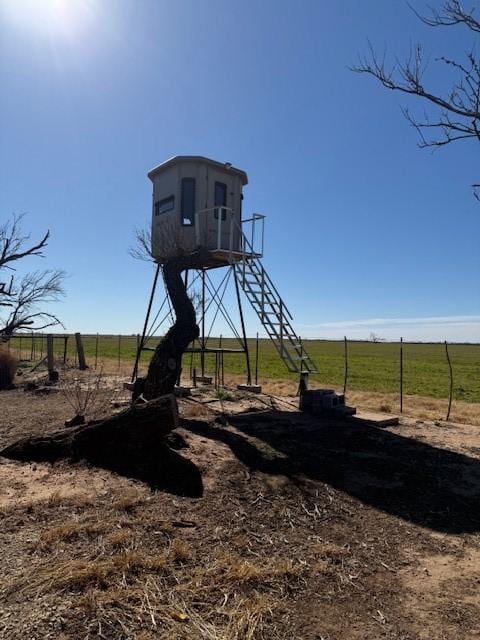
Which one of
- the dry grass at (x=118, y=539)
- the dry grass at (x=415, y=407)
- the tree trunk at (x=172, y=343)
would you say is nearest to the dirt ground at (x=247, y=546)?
the dry grass at (x=118, y=539)

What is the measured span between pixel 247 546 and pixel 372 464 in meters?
3.78

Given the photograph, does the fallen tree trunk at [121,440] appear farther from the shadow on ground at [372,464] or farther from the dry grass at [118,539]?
the dry grass at [118,539]

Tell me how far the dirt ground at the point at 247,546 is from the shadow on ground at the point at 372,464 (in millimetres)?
39

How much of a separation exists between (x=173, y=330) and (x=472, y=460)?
702cm

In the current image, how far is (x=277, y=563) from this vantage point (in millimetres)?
4359

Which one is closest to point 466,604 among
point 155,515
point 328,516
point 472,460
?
point 328,516

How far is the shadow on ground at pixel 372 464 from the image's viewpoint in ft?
20.1

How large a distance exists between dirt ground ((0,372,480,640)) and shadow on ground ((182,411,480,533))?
0.13ft

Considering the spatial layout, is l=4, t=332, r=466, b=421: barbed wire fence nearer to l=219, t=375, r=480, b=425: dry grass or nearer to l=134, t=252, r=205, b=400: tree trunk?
l=219, t=375, r=480, b=425: dry grass

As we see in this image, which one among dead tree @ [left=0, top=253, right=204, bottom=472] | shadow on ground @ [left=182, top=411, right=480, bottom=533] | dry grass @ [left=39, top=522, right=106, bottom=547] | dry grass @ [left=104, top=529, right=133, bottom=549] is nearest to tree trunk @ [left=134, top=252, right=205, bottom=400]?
shadow on ground @ [left=182, top=411, right=480, bottom=533]

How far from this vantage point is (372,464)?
7.84 metres

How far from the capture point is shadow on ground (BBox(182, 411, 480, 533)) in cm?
612

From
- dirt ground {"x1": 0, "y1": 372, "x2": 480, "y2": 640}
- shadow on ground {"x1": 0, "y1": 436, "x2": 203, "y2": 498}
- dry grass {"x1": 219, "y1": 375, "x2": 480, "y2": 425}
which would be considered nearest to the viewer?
dirt ground {"x1": 0, "y1": 372, "x2": 480, "y2": 640}

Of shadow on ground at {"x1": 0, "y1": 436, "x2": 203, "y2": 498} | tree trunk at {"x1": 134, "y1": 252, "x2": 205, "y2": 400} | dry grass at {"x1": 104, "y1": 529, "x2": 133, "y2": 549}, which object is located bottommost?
dry grass at {"x1": 104, "y1": 529, "x2": 133, "y2": 549}
